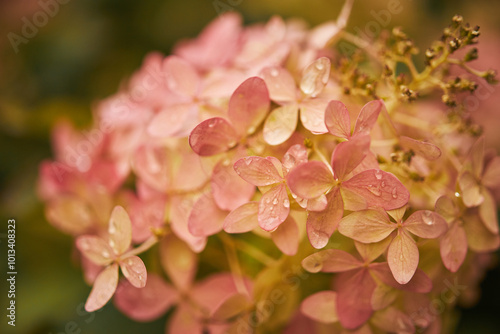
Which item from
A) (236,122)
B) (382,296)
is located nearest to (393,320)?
(382,296)

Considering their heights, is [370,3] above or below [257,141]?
below

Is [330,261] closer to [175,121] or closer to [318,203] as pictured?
[318,203]

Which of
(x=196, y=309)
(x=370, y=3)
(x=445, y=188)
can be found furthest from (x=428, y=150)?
(x=370, y=3)

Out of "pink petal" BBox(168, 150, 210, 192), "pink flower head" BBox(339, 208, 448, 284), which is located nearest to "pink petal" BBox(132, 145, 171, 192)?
"pink petal" BBox(168, 150, 210, 192)

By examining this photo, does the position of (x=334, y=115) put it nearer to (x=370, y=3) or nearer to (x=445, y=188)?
(x=445, y=188)

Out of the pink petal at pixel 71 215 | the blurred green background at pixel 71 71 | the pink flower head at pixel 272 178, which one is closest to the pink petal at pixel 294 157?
the pink flower head at pixel 272 178

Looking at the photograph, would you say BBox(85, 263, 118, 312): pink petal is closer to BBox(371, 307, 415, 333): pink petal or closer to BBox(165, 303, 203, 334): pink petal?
BBox(165, 303, 203, 334): pink petal
